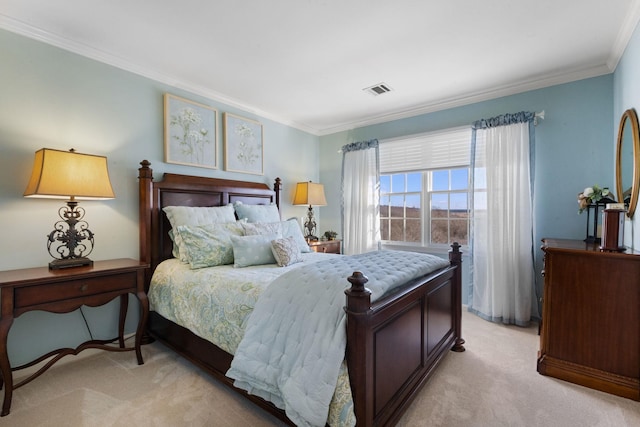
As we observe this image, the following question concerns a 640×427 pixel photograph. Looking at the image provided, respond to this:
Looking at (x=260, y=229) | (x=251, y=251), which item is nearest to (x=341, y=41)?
(x=260, y=229)

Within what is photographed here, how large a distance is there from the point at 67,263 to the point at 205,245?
3.04 ft

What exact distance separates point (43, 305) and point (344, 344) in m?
1.91

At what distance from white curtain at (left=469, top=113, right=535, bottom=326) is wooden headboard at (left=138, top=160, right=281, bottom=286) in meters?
2.81

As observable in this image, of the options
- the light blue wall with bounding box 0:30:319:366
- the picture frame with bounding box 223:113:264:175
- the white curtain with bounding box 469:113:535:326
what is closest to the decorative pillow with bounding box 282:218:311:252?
the picture frame with bounding box 223:113:264:175

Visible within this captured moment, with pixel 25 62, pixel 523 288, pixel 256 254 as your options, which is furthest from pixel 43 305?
pixel 523 288

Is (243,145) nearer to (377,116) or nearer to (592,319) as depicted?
(377,116)

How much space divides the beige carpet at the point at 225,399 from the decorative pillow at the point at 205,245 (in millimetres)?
803

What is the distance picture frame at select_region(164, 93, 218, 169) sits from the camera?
9.57 ft

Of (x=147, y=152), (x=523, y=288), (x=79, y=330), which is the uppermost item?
(x=147, y=152)

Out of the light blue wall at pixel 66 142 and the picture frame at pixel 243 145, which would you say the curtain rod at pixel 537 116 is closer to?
the picture frame at pixel 243 145

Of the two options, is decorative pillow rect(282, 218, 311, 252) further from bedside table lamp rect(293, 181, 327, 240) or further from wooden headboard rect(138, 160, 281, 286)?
bedside table lamp rect(293, 181, 327, 240)

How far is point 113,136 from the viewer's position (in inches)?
101

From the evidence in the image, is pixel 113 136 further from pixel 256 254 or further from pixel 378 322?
pixel 378 322

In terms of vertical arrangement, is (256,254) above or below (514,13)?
below
